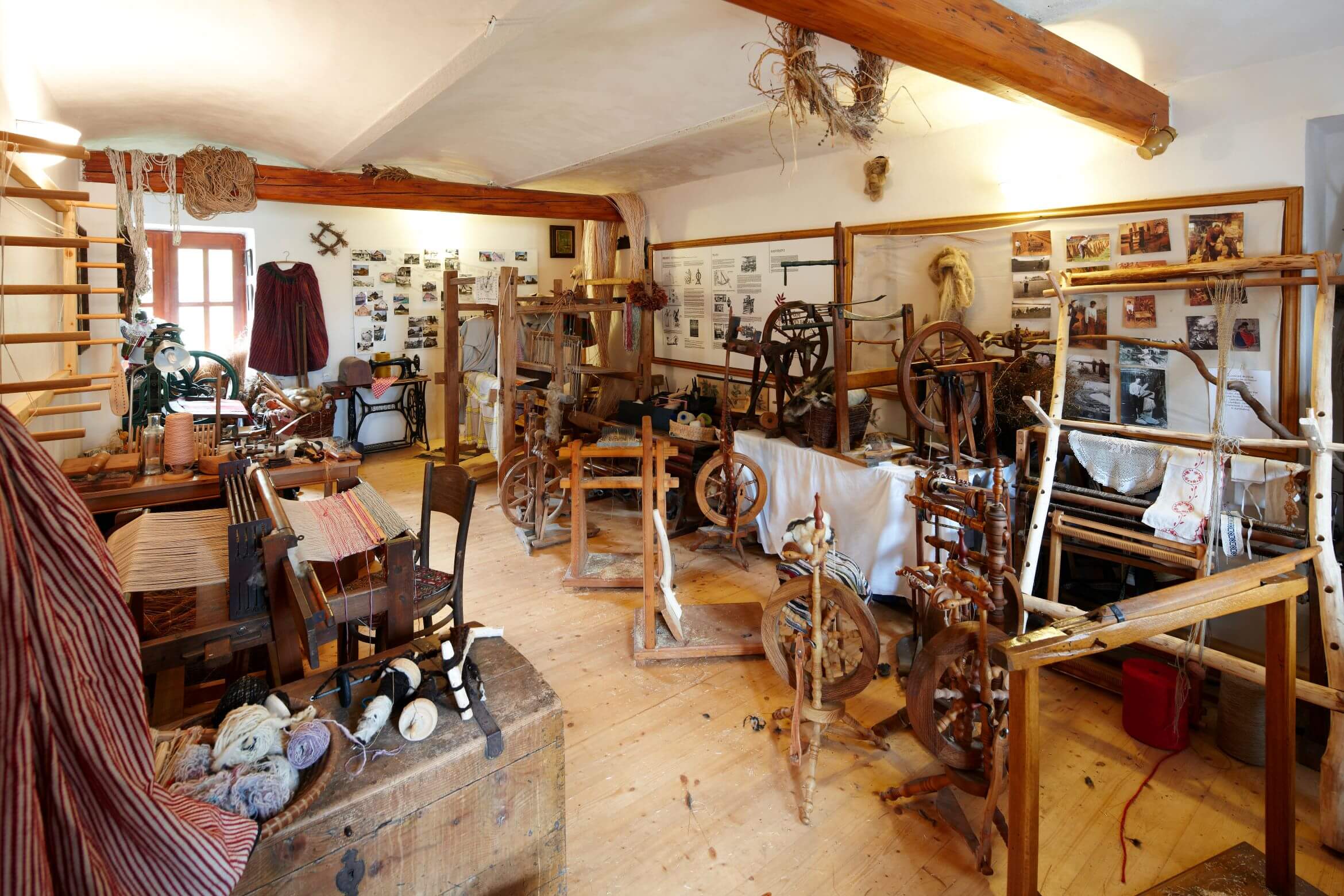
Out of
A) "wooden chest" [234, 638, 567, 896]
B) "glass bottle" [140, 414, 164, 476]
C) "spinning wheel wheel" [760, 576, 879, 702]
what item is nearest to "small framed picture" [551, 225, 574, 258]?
"glass bottle" [140, 414, 164, 476]

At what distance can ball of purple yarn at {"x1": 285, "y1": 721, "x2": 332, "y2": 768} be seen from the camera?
59.7 inches

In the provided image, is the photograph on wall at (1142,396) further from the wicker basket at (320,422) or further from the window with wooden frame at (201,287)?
the window with wooden frame at (201,287)

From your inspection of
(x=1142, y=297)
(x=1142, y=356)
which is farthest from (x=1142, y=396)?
(x=1142, y=297)

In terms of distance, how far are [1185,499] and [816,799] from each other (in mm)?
2040

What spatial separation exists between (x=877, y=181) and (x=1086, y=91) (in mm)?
2046

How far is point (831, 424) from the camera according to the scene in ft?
14.4

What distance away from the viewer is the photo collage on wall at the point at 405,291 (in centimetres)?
801

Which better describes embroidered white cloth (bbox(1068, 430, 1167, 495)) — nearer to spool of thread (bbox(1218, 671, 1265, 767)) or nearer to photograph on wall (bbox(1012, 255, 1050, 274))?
spool of thread (bbox(1218, 671, 1265, 767))

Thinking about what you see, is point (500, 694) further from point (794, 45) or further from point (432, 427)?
point (432, 427)

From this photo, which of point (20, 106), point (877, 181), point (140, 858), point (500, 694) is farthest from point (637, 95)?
point (140, 858)

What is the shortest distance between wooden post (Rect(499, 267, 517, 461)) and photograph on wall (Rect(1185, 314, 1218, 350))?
457cm

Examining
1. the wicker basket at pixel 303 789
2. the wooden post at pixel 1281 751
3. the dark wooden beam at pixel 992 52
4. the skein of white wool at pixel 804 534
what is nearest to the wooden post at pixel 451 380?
the skein of white wool at pixel 804 534

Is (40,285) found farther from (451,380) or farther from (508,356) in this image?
(451,380)

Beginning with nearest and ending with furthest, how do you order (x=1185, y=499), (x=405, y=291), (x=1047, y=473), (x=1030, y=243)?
(x=1185, y=499) < (x=1047, y=473) < (x=1030, y=243) < (x=405, y=291)
